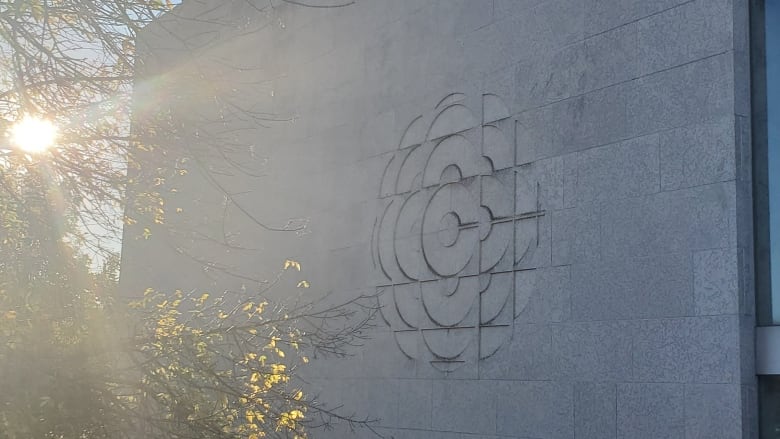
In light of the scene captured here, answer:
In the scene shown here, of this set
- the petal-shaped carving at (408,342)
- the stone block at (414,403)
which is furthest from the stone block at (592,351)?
the petal-shaped carving at (408,342)

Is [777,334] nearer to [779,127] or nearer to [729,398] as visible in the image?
[729,398]

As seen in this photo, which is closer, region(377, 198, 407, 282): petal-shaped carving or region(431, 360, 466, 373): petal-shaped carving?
region(431, 360, 466, 373): petal-shaped carving

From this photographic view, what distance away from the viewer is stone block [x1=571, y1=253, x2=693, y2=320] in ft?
24.0

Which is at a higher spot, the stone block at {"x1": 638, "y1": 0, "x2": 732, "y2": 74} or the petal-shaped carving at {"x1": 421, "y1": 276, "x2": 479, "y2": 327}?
the stone block at {"x1": 638, "y1": 0, "x2": 732, "y2": 74}

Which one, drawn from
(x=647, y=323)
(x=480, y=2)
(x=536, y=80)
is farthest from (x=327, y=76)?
(x=647, y=323)

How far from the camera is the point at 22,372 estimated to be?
5188 mm

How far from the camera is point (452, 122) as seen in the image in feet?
32.6

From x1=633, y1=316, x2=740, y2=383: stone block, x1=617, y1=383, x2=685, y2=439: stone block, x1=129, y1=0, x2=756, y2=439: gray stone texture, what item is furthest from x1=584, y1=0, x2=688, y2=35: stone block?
x1=617, y1=383, x2=685, y2=439: stone block

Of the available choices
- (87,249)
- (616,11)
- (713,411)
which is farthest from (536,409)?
(87,249)

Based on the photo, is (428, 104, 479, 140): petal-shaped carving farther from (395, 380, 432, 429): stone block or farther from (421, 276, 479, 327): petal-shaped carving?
(395, 380, 432, 429): stone block

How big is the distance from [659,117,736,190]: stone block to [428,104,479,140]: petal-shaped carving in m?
2.46

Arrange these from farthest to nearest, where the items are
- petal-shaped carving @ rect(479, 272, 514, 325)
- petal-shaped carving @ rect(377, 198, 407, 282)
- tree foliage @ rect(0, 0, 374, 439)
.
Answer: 1. petal-shaped carving @ rect(377, 198, 407, 282)
2. petal-shaped carving @ rect(479, 272, 514, 325)
3. tree foliage @ rect(0, 0, 374, 439)

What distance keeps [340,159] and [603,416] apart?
16.8 feet

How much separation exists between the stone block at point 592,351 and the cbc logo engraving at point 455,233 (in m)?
0.65
